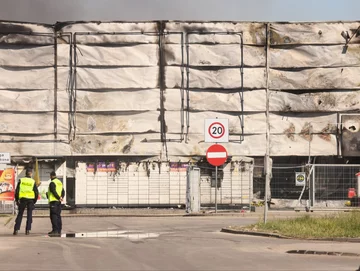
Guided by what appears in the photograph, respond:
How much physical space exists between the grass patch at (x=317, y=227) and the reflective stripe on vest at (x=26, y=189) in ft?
17.8

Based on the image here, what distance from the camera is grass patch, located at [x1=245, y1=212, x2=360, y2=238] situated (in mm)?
17984

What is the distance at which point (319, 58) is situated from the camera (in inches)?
1347

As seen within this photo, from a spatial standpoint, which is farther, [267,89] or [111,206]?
[267,89]

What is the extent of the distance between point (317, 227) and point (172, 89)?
15.5 m

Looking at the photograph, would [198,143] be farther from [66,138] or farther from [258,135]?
[66,138]

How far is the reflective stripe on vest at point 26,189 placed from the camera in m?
20.7

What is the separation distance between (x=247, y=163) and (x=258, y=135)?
117 inches

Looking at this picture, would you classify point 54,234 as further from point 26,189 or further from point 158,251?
point 158,251

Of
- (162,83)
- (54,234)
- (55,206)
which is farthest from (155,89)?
(54,234)

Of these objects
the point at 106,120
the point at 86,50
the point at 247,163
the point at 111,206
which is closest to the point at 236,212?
the point at 247,163

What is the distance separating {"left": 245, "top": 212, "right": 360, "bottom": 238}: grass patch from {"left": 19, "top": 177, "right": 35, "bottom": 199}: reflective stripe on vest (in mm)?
5419

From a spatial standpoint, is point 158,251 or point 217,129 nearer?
point 158,251

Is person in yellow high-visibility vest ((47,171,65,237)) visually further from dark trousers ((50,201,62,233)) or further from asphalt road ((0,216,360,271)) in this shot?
asphalt road ((0,216,360,271))

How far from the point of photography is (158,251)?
15164 mm
